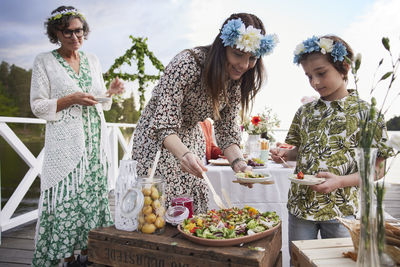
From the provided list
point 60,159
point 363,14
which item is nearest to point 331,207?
point 60,159

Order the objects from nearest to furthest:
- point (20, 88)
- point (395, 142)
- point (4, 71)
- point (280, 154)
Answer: point (395, 142) < point (280, 154) < point (20, 88) < point (4, 71)

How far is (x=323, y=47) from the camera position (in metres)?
1.32

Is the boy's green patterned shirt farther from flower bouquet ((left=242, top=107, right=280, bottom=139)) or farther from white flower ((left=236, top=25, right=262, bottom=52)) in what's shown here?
flower bouquet ((left=242, top=107, right=280, bottom=139))

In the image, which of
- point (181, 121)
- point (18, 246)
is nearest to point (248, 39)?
point (181, 121)

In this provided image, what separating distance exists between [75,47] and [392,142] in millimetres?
2016

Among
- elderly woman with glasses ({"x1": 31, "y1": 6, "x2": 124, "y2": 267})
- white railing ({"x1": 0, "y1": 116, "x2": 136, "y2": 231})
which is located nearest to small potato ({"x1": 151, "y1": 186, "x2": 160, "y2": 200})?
elderly woman with glasses ({"x1": 31, "y1": 6, "x2": 124, "y2": 267})

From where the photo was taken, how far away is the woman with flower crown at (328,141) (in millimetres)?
1318

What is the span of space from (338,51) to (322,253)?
0.92 metres

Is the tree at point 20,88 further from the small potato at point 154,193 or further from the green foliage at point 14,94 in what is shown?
the small potato at point 154,193

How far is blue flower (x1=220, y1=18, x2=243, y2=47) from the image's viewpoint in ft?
4.01

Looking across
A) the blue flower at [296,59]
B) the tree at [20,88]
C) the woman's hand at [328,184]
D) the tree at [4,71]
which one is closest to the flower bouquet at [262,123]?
the blue flower at [296,59]

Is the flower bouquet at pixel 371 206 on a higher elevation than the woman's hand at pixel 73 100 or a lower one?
lower

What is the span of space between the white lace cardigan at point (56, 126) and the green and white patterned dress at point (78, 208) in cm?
3

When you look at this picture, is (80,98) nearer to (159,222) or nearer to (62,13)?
(62,13)
